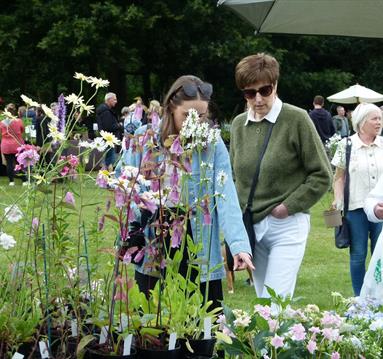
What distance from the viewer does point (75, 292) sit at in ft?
7.78

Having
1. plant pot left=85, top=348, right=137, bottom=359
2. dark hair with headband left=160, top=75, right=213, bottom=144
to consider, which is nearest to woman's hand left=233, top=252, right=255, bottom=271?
dark hair with headband left=160, top=75, right=213, bottom=144

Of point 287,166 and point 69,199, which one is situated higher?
point 287,166

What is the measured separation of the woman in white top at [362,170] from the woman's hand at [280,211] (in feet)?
7.11

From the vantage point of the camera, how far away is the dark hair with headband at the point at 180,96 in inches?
140

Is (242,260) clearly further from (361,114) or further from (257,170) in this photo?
(361,114)

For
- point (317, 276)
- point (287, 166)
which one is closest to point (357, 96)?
point (317, 276)

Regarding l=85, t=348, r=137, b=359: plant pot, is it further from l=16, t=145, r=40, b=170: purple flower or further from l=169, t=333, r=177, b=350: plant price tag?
l=16, t=145, r=40, b=170: purple flower

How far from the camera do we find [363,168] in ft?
20.8

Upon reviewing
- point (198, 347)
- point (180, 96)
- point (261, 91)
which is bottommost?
point (198, 347)

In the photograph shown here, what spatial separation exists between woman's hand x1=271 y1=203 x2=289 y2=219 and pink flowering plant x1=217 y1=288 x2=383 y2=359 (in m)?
1.74

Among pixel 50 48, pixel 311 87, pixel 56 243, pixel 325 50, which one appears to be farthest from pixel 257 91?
pixel 325 50

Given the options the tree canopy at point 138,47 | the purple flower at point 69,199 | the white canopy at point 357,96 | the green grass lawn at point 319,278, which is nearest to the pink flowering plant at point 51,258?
the purple flower at point 69,199

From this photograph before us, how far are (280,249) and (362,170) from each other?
7.41 ft

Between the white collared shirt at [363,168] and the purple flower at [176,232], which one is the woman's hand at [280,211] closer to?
the purple flower at [176,232]
